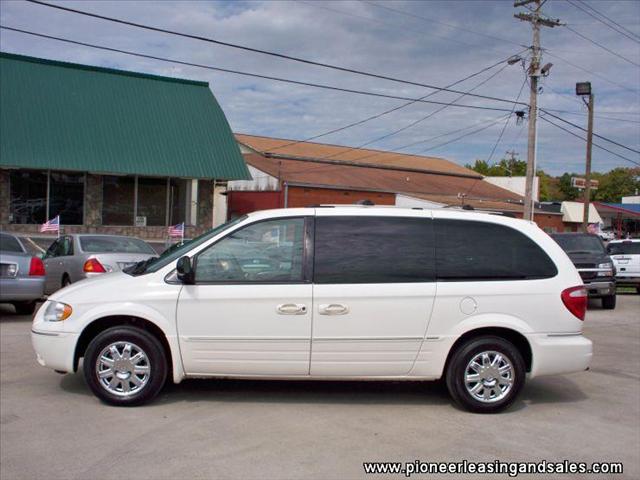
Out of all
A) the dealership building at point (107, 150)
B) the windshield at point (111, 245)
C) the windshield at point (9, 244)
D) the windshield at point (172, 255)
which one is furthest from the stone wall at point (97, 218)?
the windshield at point (172, 255)

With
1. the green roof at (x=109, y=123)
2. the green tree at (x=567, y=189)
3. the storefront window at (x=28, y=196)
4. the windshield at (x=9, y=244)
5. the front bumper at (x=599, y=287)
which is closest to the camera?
the windshield at (x=9, y=244)

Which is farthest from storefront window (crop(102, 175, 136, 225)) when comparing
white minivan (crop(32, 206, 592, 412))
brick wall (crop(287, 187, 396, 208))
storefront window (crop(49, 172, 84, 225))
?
white minivan (crop(32, 206, 592, 412))

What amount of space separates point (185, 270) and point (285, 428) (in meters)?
1.65

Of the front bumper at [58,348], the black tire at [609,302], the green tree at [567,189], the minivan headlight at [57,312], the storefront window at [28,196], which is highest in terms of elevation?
the green tree at [567,189]

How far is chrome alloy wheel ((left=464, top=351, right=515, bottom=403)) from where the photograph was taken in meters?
6.11

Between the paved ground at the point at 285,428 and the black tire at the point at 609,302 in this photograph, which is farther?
the black tire at the point at 609,302

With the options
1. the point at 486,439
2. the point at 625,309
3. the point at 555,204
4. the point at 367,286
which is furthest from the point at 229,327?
the point at 555,204

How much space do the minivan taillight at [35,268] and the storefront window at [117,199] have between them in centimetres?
1387

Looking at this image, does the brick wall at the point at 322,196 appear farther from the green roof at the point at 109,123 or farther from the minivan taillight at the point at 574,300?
the minivan taillight at the point at 574,300

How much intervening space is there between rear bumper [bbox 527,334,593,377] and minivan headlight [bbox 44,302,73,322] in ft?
14.2

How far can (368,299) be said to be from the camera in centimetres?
595

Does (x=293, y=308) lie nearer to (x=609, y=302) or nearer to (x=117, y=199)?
(x=609, y=302)

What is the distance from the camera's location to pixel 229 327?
5949 millimetres

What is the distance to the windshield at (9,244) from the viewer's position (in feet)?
37.1
